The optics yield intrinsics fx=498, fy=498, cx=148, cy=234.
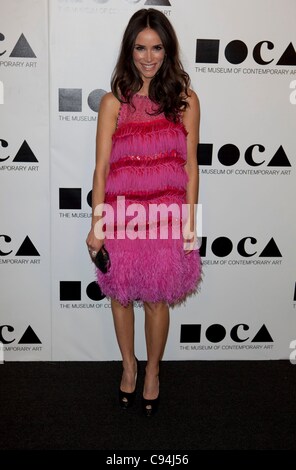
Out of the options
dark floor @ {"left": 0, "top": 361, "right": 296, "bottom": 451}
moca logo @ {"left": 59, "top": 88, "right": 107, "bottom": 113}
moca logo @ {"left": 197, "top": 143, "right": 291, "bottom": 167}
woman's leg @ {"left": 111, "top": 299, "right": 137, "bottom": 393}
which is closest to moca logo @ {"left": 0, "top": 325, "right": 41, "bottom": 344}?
dark floor @ {"left": 0, "top": 361, "right": 296, "bottom": 451}

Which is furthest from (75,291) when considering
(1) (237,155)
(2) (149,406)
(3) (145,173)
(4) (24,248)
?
(1) (237,155)

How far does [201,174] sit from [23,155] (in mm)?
887

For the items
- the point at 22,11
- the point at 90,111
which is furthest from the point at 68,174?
the point at 22,11

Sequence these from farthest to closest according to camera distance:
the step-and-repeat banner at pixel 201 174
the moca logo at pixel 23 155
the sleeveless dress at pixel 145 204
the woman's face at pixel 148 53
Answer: the moca logo at pixel 23 155, the step-and-repeat banner at pixel 201 174, the sleeveless dress at pixel 145 204, the woman's face at pixel 148 53

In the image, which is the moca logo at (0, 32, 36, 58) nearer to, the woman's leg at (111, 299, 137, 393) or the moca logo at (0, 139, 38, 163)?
the moca logo at (0, 139, 38, 163)

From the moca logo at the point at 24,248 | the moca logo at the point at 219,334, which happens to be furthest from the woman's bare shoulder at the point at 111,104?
the moca logo at the point at 219,334

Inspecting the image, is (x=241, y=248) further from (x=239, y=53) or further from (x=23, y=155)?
(x=23, y=155)

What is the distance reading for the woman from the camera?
2082 millimetres

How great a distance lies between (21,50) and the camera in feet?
7.59

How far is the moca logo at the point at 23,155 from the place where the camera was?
95.4 inches

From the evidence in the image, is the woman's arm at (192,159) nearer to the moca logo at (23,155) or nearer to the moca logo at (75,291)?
the moca logo at (75,291)

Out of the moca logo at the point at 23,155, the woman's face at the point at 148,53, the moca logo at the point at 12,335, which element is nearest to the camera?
the woman's face at the point at 148,53

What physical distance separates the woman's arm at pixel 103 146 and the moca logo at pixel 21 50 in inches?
19.4

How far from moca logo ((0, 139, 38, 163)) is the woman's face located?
27.9 inches
